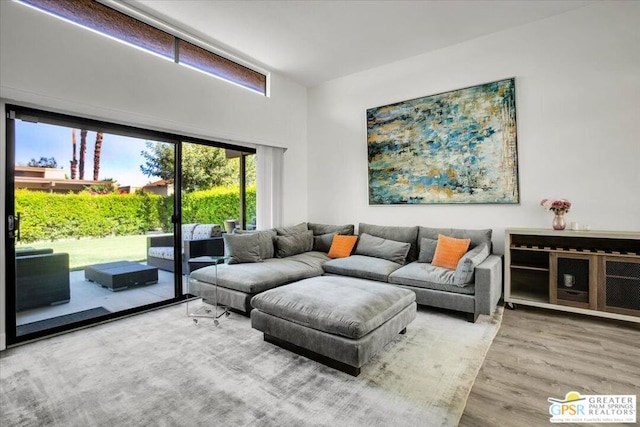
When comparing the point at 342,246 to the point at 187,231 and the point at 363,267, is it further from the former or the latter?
the point at 187,231

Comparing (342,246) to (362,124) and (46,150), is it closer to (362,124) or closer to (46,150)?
(362,124)

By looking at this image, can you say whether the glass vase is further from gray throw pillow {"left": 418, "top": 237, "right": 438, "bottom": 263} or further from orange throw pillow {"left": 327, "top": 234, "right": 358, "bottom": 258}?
orange throw pillow {"left": 327, "top": 234, "right": 358, "bottom": 258}

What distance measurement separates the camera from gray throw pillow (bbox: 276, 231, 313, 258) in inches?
171

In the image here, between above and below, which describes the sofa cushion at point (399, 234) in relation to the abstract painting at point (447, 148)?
below

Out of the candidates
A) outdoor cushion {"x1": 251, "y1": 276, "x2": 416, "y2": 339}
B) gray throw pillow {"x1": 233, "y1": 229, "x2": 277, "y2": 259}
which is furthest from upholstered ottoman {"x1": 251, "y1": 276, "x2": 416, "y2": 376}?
gray throw pillow {"x1": 233, "y1": 229, "x2": 277, "y2": 259}

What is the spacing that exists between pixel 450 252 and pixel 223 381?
2704 mm

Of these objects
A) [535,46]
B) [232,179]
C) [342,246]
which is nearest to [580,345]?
[342,246]

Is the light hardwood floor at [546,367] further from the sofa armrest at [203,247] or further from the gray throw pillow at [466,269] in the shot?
the sofa armrest at [203,247]

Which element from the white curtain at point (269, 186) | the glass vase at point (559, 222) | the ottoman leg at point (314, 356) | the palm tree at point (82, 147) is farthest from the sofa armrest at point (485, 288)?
the palm tree at point (82, 147)

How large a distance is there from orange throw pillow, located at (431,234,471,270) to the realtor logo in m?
1.67

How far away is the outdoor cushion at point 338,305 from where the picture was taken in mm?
2088

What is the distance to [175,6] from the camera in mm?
3127

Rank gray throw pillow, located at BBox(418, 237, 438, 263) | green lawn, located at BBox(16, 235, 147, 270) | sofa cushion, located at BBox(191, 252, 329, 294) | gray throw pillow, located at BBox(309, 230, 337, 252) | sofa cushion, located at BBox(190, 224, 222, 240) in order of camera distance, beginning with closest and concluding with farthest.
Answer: green lawn, located at BBox(16, 235, 147, 270) < sofa cushion, located at BBox(191, 252, 329, 294) < gray throw pillow, located at BBox(418, 237, 438, 263) < sofa cushion, located at BBox(190, 224, 222, 240) < gray throw pillow, located at BBox(309, 230, 337, 252)

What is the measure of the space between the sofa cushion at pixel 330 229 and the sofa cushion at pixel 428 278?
1.33 m
